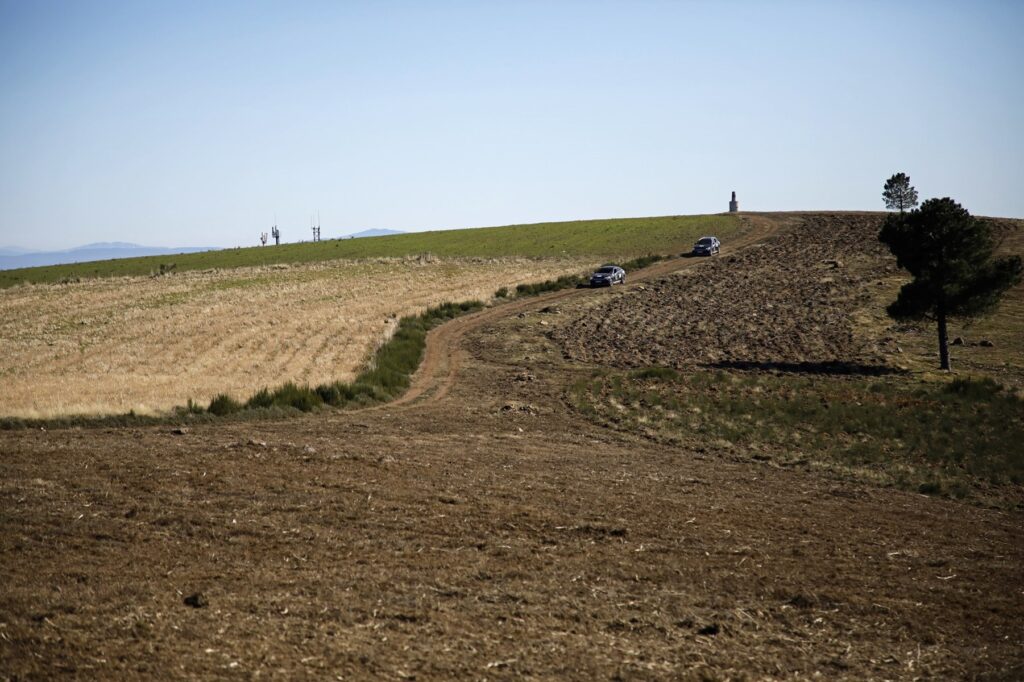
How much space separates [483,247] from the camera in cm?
10275

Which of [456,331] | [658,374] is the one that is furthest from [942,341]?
[456,331]

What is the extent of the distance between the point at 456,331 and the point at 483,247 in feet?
176

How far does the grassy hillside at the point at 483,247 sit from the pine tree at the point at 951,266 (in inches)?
1754

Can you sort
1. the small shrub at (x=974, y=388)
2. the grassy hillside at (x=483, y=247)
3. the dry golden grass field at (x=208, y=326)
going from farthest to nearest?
the grassy hillside at (x=483, y=247), the small shrub at (x=974, y=388), the dry golden grass field at (x=208, y=326)

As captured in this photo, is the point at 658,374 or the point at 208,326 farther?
the point at 208,326

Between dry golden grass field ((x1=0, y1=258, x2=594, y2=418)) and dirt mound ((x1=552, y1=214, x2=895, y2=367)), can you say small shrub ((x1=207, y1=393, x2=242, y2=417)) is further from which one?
dirt mound ((x1=552, y1=214, x2=895, y2=367))

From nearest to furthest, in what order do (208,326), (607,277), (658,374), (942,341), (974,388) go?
(974,388)
(658,374)
(942,341)
(208,326)
(607,277)

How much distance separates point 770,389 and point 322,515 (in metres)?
23.6

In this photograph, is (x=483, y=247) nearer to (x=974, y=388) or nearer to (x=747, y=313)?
(x=747, y=313)

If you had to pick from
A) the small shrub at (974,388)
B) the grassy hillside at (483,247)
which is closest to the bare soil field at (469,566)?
the small shrub at (974,388)

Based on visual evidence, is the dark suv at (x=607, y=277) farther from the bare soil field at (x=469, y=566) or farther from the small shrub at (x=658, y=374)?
the bare soil field at (x=469, y=566)

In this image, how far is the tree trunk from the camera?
42500 mm

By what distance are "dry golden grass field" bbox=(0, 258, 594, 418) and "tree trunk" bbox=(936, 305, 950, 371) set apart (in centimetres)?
2775

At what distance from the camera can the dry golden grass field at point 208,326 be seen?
3403 cm
